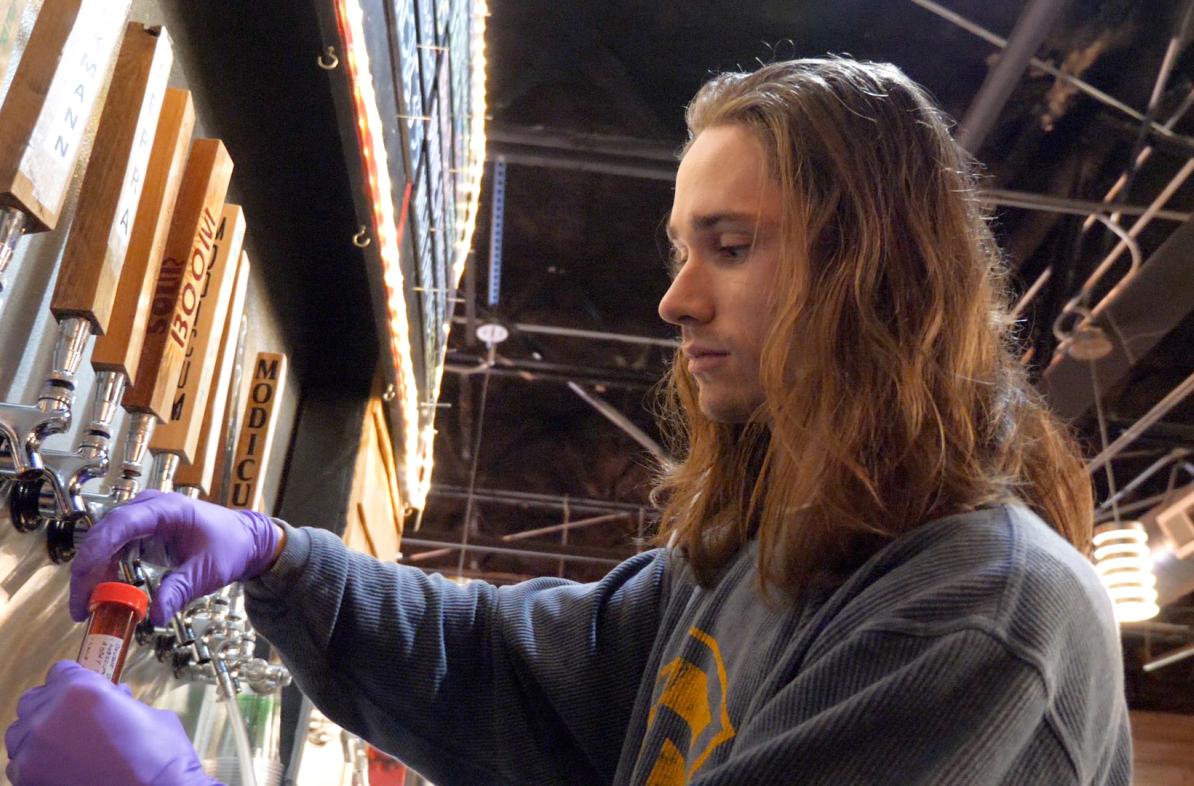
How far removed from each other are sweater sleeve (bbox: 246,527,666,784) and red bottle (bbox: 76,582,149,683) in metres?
0.40

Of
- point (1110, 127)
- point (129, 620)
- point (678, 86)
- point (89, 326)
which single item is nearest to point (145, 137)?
point (89, 326)

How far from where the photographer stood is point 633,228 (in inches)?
191

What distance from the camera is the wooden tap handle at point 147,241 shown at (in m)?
0.98

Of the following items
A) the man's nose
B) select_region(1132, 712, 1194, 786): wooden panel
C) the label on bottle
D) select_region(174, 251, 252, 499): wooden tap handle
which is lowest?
select_region(1132, 712, 1194, 786): wooden panel

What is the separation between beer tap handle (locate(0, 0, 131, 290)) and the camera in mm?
778

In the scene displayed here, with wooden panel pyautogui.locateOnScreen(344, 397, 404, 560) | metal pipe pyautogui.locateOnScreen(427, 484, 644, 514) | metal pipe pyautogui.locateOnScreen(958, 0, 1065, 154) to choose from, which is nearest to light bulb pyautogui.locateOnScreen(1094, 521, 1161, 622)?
metal pipe pyautogui.locateOnScreen(958, 0, 1065, 154)

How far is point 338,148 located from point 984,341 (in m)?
0.88

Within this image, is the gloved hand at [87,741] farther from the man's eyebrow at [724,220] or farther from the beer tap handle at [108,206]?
the man's eyebrow at [724,220]

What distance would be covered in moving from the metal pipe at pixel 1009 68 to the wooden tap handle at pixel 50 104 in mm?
2581

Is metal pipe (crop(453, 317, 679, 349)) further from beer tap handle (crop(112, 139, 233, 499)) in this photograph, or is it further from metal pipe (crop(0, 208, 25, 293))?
metal pipe (crop(0, 208, 25, 293))

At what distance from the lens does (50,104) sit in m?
0.81

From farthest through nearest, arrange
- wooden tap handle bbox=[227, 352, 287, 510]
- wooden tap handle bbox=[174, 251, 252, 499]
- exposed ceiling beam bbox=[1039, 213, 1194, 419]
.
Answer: exposed ceiling beam bbox=[1039, 213, 1194, 419]
wooden tap handle bbox=[227, 352, 287, 510]
wooden tap handle bbox=[174, 251, 252, 499]

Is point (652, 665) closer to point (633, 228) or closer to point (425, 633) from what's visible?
point (425, 633)

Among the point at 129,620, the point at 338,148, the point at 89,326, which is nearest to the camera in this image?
the point at 129,620
